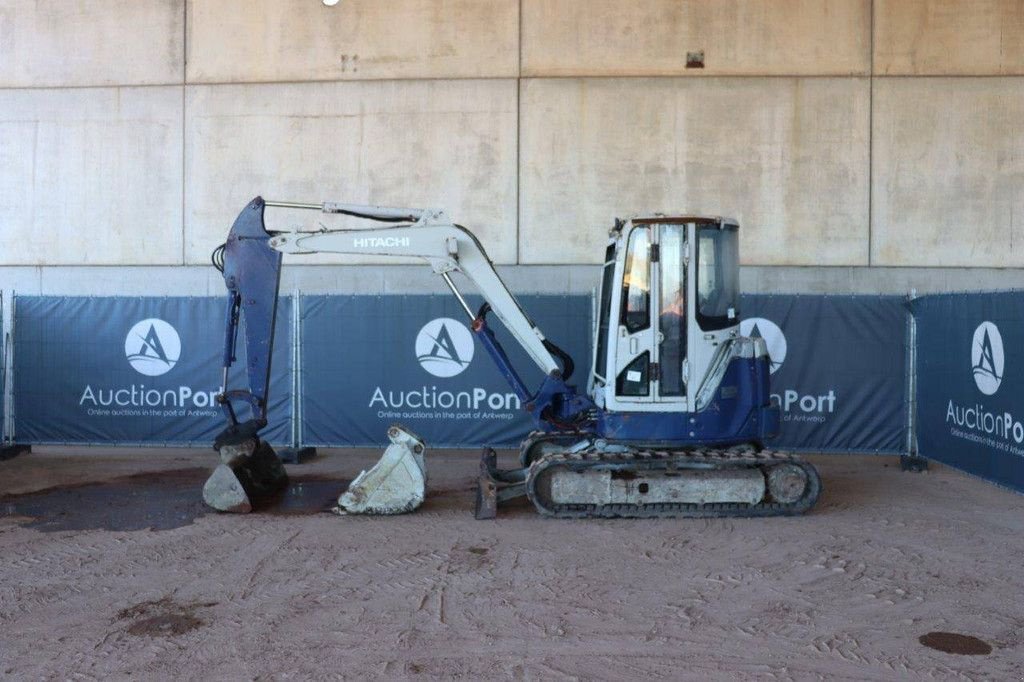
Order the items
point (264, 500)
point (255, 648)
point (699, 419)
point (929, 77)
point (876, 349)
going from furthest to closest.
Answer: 1. point (929, 77)
2. point (876, 349)
3. point (264, 500)
4. point (699, 419)
5. point (255, 648)

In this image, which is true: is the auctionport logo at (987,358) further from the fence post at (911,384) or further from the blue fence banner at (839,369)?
the blue fence banner at (839,369)

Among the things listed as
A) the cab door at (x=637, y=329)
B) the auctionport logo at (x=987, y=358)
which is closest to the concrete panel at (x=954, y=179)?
the auctionport logo at (x=987, y=358)

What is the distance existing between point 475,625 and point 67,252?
11251 mm

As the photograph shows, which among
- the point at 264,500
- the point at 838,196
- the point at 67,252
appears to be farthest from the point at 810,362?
the point at 67,252

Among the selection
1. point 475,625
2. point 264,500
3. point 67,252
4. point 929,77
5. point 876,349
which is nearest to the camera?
point 475,625

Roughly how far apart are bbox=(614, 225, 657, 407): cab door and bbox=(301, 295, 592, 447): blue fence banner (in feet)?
11.5

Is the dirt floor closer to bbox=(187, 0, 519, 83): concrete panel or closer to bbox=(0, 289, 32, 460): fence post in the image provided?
bbox=(0, 289, 32, 460): fence post

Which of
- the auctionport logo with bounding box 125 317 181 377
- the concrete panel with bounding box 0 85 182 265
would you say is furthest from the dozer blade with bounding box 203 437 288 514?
the concrete panel with bounding box 0 85 182 265

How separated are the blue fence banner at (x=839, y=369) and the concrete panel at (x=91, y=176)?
8.92 metres

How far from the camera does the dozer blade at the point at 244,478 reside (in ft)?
28.0

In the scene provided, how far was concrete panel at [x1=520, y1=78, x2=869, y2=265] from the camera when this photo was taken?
13.1m

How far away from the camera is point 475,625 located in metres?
5.51

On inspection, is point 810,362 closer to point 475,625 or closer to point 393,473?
point 393,473

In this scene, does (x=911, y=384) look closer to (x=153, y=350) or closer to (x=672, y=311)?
(x=672, y=311)
